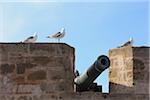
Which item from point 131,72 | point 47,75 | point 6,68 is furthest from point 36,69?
point 131,72

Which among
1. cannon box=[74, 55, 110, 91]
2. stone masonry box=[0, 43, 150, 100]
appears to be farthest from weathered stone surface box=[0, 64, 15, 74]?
cannon box=[74, 55, 110, 91]

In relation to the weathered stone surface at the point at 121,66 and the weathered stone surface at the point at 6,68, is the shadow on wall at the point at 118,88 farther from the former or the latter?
the weathered stone surface at the point at 6,68

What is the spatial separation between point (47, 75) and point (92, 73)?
0.69 m

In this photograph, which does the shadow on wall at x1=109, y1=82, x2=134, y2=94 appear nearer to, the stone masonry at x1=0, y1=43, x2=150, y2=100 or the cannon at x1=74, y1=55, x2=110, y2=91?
the stone masonry at x1=0, y1=43, x2=150, y2=100

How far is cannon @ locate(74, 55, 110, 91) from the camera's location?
26.5ft

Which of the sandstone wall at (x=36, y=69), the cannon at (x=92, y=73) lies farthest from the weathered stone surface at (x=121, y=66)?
the sandstone wall at (x=36, y=69)

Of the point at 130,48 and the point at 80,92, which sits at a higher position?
the point at 130,48

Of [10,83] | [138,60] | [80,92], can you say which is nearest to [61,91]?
[80,92]

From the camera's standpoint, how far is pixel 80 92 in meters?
8.07

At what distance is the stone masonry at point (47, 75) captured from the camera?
806cm

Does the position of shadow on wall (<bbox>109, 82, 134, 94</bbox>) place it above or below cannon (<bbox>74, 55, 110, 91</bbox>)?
below

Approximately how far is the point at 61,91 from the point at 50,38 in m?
0.99

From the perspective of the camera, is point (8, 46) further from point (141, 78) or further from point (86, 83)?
point (141, 78)

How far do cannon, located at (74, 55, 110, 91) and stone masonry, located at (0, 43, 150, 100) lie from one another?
26 cm
